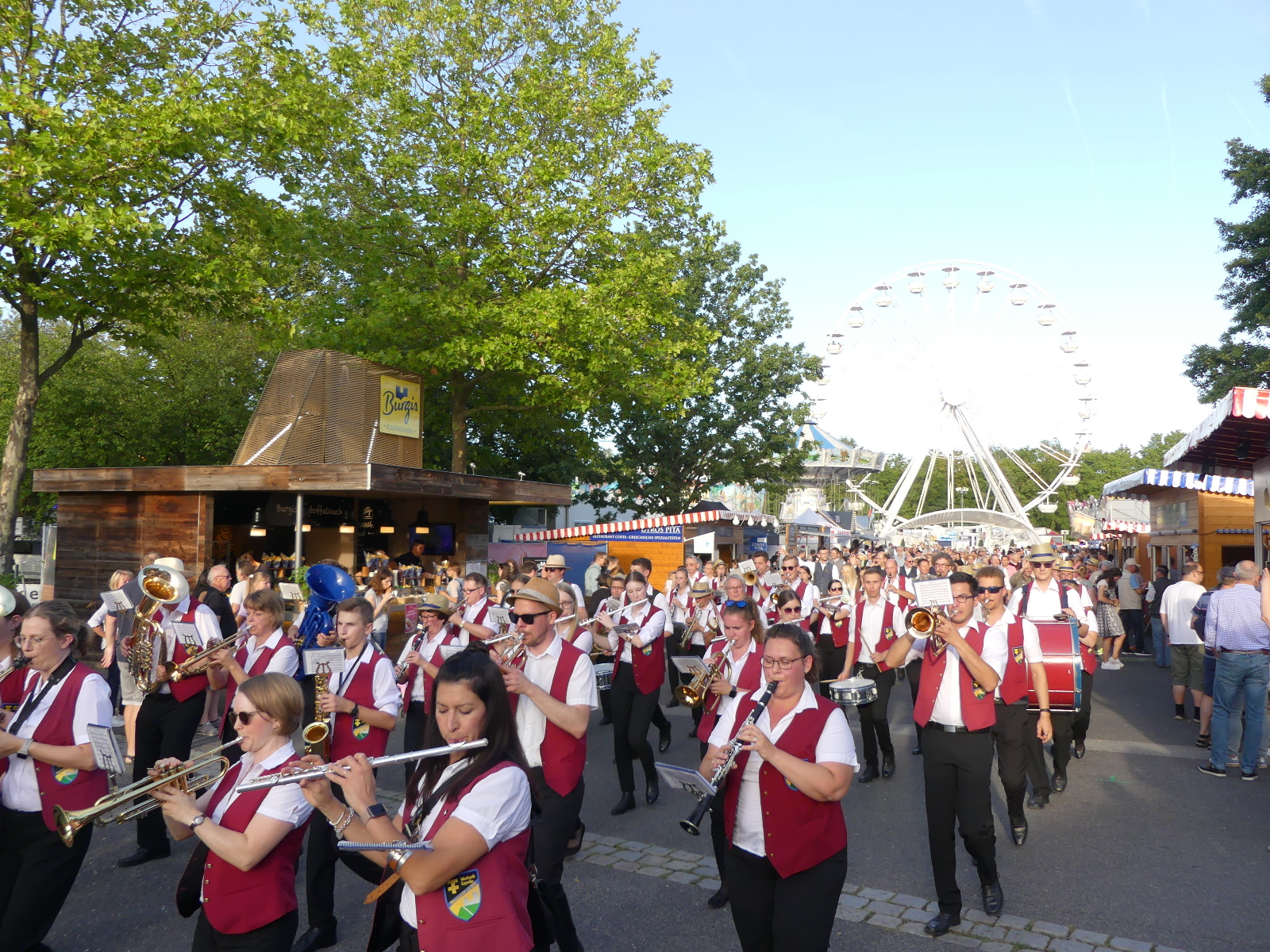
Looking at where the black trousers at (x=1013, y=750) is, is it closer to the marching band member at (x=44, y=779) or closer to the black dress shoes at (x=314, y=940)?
the black dress shoes at (x=314, y=940)

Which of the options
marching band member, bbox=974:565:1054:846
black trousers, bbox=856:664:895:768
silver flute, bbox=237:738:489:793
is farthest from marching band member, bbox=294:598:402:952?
black trousers, bbox=856:664:895:768

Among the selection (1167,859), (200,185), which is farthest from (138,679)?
(200,185)

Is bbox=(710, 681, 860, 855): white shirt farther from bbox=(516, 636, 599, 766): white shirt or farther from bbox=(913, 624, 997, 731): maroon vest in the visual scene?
bbox=(913, 624, 997, 731): maroon vest

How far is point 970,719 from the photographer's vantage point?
4.97 meters

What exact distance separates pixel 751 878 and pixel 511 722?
1.20 m

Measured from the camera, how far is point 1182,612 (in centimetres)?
1027

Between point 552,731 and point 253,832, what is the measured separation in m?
1.82

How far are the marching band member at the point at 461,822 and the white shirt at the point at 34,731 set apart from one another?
1.84 meters

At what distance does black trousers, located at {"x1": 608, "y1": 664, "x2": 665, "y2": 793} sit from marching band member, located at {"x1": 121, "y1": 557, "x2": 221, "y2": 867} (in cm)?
300

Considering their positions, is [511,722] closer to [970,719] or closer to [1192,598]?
[970,719]

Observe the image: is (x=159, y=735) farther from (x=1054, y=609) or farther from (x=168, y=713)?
(x=1054, y=609)

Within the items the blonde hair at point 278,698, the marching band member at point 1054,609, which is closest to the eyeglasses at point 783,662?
the blonde hair at point 278,698

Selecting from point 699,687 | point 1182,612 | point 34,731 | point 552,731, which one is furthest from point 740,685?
point 1182,612

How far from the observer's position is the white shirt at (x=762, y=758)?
3385 millimetres
